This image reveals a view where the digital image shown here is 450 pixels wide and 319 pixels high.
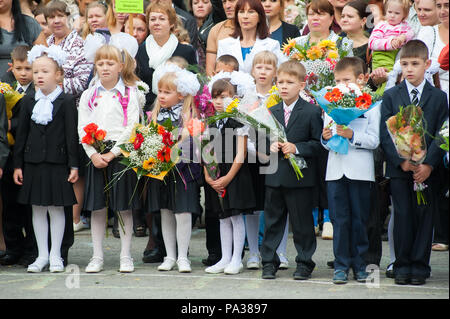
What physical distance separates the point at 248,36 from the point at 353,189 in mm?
2413

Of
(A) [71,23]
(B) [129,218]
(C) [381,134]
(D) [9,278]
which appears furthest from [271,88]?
(A) [71,23]

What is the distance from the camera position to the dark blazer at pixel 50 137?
7473 mm

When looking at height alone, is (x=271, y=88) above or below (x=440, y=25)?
below

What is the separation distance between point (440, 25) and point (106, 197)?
137 inches

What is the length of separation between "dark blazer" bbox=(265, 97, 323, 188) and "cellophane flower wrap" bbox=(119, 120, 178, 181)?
927 millimetres

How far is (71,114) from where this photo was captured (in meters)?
7.56

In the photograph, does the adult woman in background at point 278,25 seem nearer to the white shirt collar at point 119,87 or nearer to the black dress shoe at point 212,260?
the white shirt collar at point 119,87

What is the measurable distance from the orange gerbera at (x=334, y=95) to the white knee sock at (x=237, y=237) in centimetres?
143

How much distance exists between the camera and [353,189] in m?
6.82

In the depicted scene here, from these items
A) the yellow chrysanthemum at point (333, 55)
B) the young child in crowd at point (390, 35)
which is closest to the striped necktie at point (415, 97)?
the yellow chrysanthemum at point (333, 55)

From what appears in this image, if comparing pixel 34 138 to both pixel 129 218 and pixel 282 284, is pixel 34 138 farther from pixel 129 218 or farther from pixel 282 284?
pixel 282 284

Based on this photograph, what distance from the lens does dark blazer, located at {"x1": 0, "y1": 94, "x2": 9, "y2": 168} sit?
7.50 metres

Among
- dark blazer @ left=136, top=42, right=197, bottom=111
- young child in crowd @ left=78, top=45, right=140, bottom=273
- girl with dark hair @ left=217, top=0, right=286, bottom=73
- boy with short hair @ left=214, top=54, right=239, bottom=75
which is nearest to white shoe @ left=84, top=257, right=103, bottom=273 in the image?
young child in crowd @ left=78, top=45, right=140, bottom=273

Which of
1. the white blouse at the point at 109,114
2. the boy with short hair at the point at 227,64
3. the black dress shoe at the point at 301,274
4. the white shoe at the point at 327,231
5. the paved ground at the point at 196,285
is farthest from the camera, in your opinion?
the white shoe at the point at 327,231
